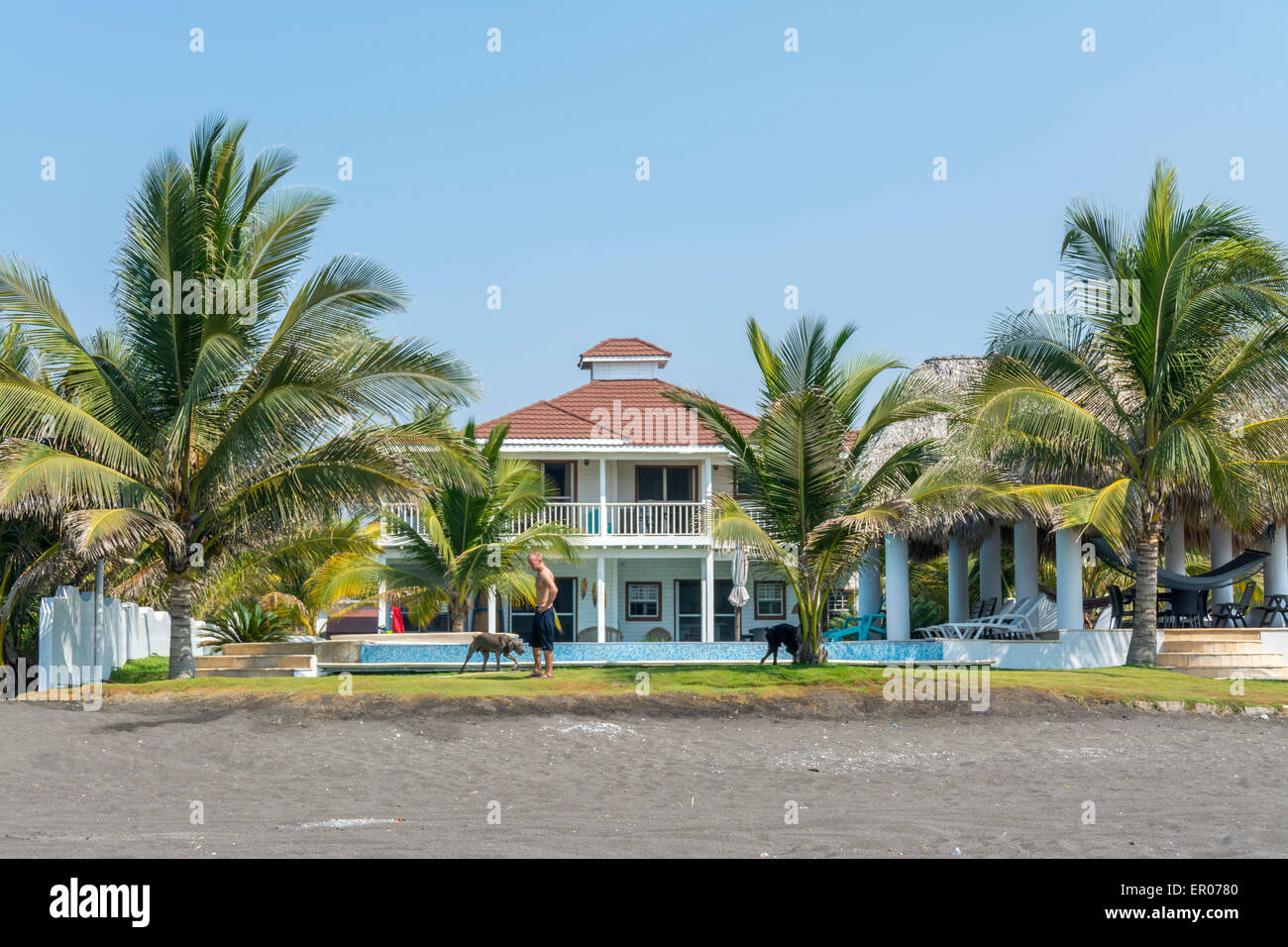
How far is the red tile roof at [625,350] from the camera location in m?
34.2

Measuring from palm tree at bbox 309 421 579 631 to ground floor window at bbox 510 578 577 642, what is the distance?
7503mm

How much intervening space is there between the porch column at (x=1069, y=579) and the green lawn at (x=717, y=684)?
9.44 feet

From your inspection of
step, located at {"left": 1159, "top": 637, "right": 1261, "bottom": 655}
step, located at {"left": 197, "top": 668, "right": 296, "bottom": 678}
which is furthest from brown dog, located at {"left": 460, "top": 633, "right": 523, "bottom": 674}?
step, located at {"left": 1159, "top": 637, "right": 1261, "bottom": 655}

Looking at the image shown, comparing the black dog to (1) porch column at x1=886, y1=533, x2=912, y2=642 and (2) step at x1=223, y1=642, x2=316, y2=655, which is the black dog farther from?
(1) porch column at x1=886, y1=533, x2=912, y2=642

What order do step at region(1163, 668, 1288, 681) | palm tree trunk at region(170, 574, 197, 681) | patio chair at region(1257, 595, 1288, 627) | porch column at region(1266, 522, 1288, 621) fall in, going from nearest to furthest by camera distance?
1. palm tree trunk at region(170, 574, 197, 681)
2. step at region(1163, 668, 1288, 681)
3. patio chair at region(1257, 595, 1288, 627)
4. porch column at region(1266, 522, 1288, 621)

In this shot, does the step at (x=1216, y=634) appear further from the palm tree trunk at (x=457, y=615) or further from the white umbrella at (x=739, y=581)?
the palm tree trunk at (x=457, y=615)

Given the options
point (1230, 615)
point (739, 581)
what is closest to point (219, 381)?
point (739, 581)

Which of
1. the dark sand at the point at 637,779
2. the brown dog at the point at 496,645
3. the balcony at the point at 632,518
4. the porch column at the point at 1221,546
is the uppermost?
the balcony at the point at 632,518

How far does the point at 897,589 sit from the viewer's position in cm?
2444

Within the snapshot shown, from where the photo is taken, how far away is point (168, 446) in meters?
15.4

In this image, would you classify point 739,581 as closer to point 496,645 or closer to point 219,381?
point 496,645

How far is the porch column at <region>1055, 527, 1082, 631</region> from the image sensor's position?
19469mm

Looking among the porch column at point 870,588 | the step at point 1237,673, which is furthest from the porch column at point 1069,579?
the porch column at point 870,588
